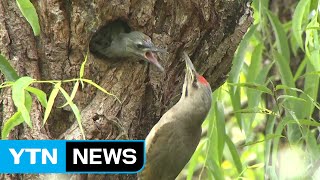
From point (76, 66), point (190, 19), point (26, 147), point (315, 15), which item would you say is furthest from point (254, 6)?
point (26, 147)

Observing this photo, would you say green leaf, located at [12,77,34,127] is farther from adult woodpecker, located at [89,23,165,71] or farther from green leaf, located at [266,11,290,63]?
green leaf, located at [266,11,290,63]

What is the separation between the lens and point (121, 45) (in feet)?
10.8

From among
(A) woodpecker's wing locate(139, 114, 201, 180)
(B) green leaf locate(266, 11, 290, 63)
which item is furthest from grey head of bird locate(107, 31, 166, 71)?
(B) green leaf locate(266, 11, 290, 63)

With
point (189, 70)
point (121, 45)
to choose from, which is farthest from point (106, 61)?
point (189, 70)

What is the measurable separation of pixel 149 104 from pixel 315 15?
0.77 m

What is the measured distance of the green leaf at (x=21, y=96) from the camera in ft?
7.79

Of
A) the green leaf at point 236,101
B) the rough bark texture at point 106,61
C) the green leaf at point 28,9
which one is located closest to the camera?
the green leaf at point 28,9

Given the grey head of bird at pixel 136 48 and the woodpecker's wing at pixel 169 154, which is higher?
the grey head of bird at pixel 136 48

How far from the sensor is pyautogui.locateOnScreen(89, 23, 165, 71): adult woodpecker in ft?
10.4

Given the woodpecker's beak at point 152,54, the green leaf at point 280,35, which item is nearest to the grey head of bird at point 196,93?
the woodpecker's beak at point 152,54

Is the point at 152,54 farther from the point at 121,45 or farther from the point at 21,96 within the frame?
the point at 21,96

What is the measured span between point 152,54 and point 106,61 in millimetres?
179

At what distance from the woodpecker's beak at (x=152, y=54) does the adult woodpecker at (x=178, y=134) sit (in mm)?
108

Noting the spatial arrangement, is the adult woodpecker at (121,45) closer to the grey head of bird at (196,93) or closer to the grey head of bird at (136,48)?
the grey head of bird at (136,48)
